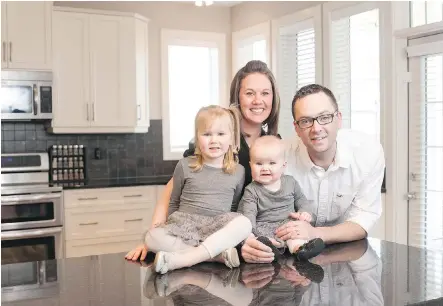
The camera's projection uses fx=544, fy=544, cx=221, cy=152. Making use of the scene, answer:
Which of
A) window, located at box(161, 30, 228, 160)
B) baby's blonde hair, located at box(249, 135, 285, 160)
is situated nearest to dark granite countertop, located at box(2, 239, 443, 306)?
baby's blonde hair, located at box(249, 135, 285, 160)

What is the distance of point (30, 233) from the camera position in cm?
430

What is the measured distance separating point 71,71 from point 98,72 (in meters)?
0.24

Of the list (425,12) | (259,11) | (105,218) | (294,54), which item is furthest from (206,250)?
(259,11)

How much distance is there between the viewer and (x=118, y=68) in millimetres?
4922

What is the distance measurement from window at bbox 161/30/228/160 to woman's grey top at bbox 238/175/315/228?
3.87 metres

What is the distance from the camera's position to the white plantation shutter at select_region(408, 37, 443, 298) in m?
3.59

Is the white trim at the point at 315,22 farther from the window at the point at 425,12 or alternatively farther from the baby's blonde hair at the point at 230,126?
the baby's blonde hair at the point at 230,126

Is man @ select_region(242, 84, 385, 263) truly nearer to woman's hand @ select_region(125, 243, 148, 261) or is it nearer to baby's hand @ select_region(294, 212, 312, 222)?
baby's hand @ select_region(294, 212, 312, 222)

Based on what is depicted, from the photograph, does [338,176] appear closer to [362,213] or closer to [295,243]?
[362,213]

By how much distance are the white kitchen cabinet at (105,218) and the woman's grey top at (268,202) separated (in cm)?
309

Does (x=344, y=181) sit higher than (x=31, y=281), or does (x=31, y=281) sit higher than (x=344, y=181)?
(x=344, y=181)

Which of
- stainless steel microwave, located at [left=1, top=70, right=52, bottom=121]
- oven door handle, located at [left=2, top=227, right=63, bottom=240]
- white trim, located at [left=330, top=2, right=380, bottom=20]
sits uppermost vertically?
white trim, located at [left=330, top=2, right=380, bottom=20]

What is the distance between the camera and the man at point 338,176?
1.84 metres

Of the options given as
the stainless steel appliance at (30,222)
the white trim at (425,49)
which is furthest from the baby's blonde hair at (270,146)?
the stainless steel appliance at (30,222)
